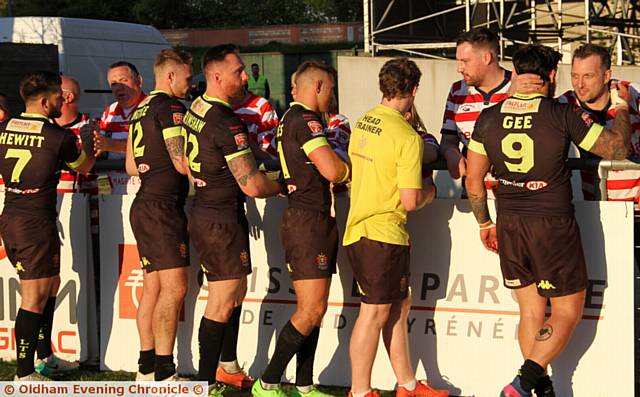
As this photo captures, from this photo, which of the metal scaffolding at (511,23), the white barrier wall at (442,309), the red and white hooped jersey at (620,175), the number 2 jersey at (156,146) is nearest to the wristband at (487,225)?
the white barrier wall at (442,309)

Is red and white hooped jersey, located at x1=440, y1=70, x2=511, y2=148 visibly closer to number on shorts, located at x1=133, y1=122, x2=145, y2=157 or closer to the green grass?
the green grass

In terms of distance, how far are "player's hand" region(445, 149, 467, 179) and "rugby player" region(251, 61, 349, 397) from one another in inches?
26.9

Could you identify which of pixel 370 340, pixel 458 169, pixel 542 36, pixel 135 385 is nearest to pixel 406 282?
pixel 370 340

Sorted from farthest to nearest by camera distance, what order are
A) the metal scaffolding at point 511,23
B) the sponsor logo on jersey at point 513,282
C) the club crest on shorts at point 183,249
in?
the metal scaffolding at point 511,23 < the club crest on shorts at point 183,249 < the sponsor logo on jersey at point 513,282

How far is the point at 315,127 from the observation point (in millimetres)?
5332

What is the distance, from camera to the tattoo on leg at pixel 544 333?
5008mm

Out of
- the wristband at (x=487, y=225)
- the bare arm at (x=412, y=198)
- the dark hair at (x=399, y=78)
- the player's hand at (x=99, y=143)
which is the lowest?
the wristband at (x=487, y=225)

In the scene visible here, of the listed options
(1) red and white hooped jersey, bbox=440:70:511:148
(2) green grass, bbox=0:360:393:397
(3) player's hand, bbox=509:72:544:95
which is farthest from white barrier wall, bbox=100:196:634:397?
(3) player's hand, bbox=509:72:544:95

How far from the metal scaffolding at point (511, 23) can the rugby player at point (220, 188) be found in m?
10.9

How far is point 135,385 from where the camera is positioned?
5.95m

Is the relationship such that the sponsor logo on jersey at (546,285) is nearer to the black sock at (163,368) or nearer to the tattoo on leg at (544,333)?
the tattoo on leg at (544,333)

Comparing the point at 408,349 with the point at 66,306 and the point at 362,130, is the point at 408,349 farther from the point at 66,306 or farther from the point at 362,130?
the point at 66,306

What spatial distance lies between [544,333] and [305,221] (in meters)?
1.52

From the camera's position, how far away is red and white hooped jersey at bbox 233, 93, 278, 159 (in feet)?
23.0
